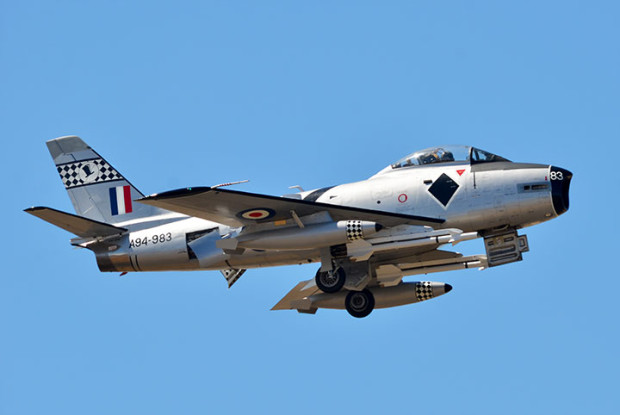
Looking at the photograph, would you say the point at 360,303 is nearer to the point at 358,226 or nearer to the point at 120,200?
the point at 358,226

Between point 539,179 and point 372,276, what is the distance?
206 inches

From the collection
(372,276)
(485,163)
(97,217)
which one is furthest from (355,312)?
(97,217)

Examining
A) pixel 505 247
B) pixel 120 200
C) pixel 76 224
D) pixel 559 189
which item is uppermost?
pixel 120 200

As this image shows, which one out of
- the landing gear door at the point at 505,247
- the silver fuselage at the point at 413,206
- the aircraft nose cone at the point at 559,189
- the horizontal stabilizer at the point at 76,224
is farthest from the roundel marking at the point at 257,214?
the aircraft nose cone at the point at 559,189

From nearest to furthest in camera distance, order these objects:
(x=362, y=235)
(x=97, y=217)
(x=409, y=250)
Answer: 1. (x=362, y=235)
2. (x=409, y=250)
3. (x=97, y=217)

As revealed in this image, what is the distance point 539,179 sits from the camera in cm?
2269

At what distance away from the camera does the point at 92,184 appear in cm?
2734

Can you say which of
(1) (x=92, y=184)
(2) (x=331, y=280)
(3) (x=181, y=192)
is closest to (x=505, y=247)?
(2) (x=331, y=280)

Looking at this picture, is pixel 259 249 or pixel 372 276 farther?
pixel 372 276

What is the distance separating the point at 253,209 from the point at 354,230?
2363 millimetres

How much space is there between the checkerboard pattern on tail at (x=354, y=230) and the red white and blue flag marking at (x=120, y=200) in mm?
6790

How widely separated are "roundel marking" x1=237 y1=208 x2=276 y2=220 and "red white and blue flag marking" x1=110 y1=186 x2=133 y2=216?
4.68 meters

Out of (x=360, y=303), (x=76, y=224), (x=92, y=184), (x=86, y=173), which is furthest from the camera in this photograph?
(x=86, y=173)

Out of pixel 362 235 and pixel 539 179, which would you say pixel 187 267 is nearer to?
pixel 362 235
